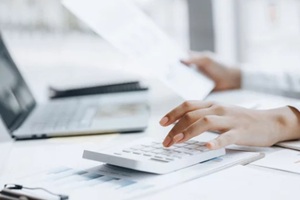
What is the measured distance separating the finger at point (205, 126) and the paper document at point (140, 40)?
11.3 inches

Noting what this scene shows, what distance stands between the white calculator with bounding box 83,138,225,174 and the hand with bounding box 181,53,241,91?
62cm

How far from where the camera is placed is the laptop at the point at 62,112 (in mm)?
898

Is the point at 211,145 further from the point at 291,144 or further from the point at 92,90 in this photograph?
the point at 92,90

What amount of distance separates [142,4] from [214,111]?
1089 mm

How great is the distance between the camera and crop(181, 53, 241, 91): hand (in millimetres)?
1307

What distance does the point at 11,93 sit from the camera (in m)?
1.02

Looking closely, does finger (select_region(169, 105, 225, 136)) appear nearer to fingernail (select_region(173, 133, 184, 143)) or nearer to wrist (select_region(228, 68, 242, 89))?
fingernail (select_region(173, 133, 184, 143))

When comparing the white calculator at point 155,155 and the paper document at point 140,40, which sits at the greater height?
the paper document at point 140,40

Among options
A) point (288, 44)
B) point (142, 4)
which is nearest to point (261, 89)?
point (288, 44)

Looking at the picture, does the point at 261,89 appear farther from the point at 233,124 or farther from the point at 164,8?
the point at 164,8

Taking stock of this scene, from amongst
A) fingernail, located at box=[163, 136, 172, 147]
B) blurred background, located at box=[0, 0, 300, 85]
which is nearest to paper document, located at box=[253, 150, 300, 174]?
fingernail, located at box=[163, 136, 172, 147]

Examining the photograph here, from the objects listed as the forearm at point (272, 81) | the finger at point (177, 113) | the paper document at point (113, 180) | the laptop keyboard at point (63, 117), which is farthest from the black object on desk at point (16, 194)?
the forearm at point (272, 81)

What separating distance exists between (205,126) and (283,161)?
115 mm

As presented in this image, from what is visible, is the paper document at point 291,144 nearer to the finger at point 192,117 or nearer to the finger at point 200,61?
the finger at point 192,117
